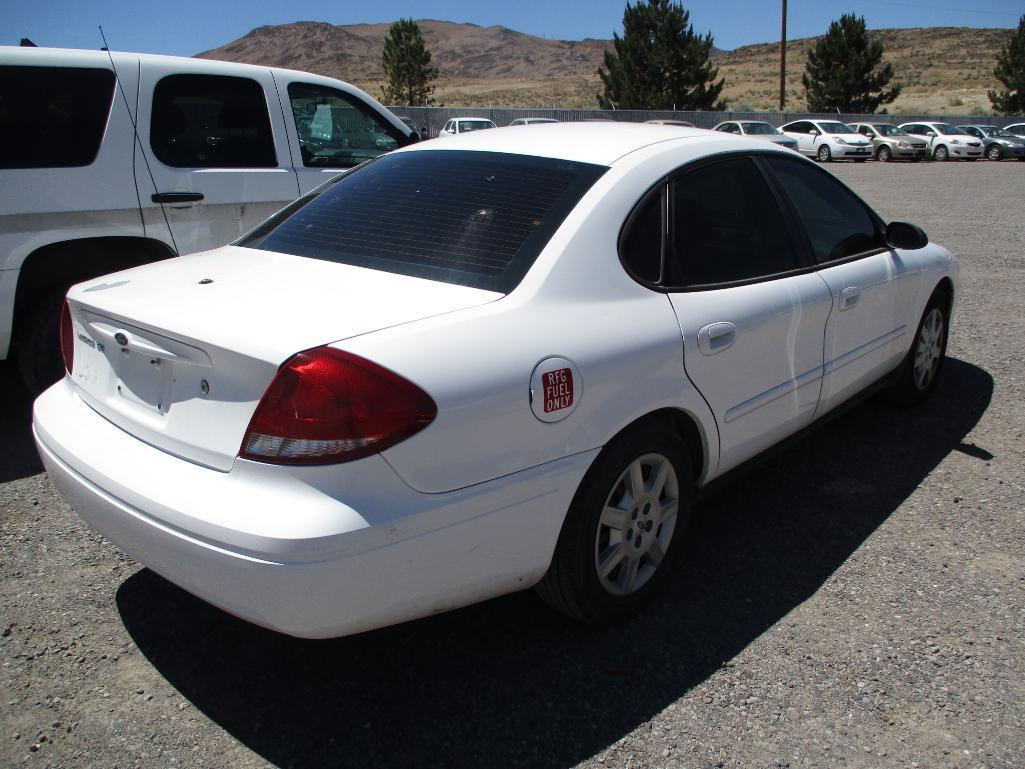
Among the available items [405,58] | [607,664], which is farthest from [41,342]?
[405,58]

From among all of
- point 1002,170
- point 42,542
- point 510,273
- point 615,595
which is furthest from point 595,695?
point 1002,170

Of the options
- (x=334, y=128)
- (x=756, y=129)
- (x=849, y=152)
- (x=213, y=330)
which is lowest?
(x=849, y=152)

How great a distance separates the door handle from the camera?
9.79 ft

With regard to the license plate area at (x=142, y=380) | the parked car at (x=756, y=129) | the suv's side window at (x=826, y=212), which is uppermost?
the parked car at (x=756, y=129)

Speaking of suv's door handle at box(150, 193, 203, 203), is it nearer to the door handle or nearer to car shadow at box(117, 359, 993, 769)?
car shadow at box(117, 359, 993, 769)

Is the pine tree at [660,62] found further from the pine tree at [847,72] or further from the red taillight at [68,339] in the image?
the red taillight at [68,339]

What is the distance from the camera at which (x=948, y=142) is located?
104 feet

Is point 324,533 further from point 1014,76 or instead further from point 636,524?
point 1014,76

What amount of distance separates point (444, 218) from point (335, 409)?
40.3 inches

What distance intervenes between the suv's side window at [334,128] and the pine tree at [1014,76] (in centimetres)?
5264

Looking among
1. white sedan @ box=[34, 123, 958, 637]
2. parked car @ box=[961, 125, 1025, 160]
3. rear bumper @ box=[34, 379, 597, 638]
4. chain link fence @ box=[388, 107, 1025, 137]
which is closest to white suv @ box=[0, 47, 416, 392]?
white sedan @ box=[34, 123, 958, 637]

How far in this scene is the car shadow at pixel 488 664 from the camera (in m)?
2.46

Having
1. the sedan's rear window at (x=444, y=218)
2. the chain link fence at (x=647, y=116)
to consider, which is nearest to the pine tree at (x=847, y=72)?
the chain link fence at (x=647, y=116)

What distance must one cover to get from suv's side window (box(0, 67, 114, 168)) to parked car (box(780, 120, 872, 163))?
98.2ft
